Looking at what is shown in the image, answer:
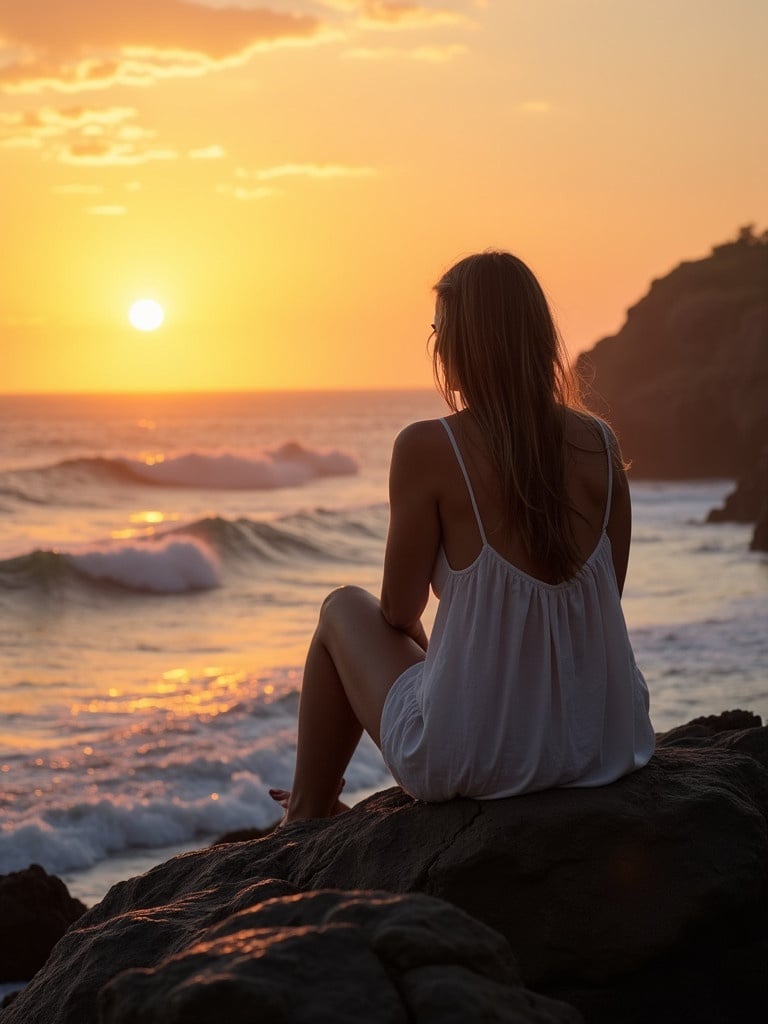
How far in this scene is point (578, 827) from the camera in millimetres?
2965

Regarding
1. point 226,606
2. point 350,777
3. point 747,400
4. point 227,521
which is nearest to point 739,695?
point 350,777

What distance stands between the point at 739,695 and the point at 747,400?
98.2 ft

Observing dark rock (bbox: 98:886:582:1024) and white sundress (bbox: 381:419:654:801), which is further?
white sundress (bbox: 381:419:654:801)

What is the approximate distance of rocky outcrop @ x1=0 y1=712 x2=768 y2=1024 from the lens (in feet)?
9.20

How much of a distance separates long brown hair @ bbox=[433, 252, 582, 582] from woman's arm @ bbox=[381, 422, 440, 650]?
0.55ft

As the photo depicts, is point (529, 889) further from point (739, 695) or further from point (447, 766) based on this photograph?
point (739, 695)

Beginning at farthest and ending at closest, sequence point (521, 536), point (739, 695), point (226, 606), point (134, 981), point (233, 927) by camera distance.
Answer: point (226, 606)
point (739, 695)
point (521, 536)
point (233, 927)
point (134, 981)

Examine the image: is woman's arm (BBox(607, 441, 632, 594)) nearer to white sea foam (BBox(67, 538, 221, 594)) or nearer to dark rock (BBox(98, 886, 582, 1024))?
dark rock (BBox(98, 886, 582, 1024))

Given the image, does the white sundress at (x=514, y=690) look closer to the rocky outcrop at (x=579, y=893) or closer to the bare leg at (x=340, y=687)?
the rocky outcrop at (x=579, y=893)

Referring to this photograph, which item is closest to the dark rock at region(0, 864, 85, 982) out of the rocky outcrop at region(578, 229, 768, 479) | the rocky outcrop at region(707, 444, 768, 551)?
the rocky outcrop at region(707, 444, 768, 551)

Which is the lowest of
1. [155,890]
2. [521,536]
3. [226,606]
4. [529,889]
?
[226,606]

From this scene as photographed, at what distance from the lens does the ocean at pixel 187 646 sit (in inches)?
283

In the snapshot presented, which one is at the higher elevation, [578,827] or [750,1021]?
[578,827]

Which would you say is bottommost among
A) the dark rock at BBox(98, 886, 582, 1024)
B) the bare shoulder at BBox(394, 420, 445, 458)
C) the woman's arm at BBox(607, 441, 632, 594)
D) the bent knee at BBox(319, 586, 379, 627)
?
the dark rock at BBox(98, 886, 582, 1024)
